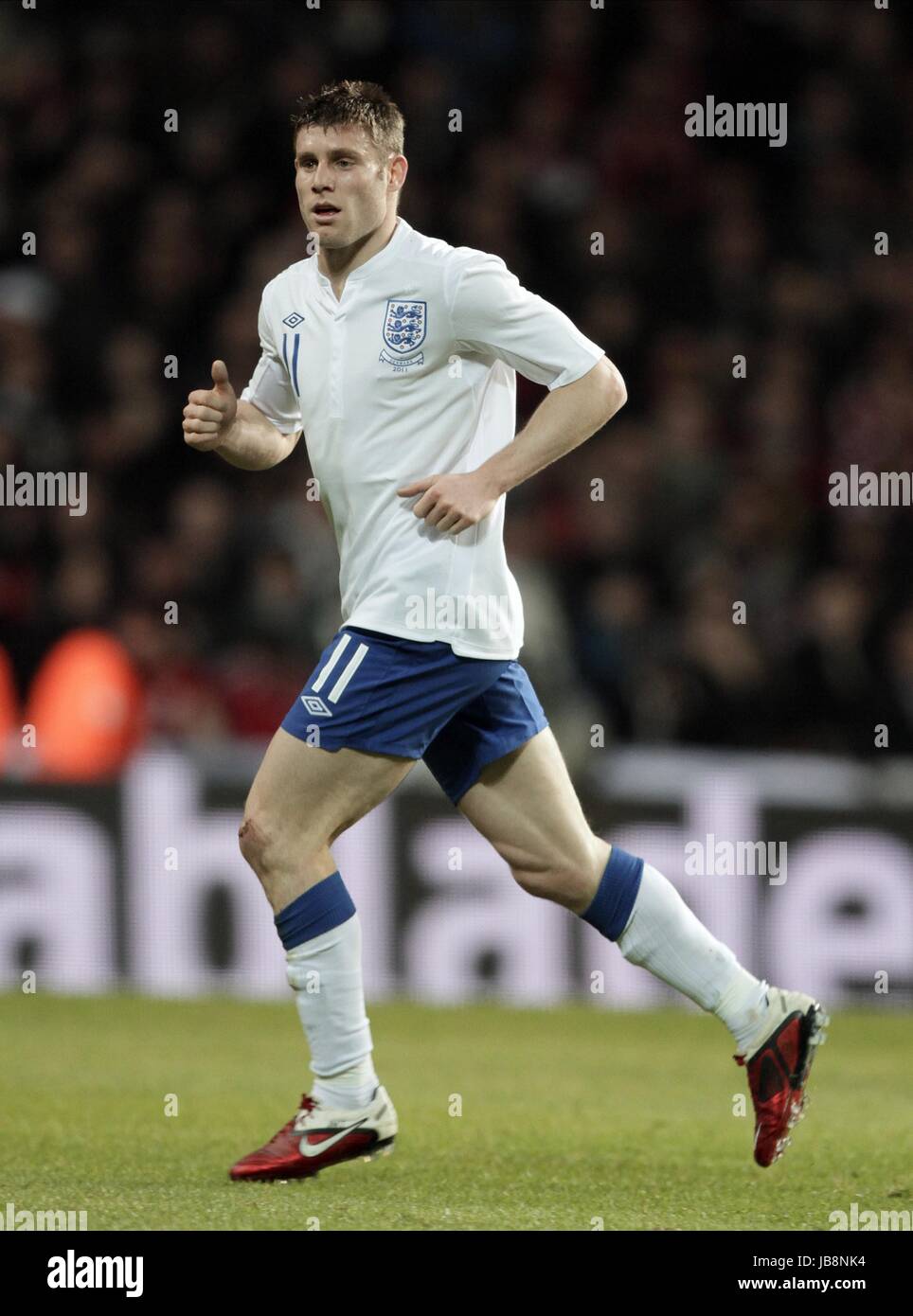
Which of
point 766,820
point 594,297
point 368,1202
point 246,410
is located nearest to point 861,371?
point 594,297

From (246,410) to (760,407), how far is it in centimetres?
606

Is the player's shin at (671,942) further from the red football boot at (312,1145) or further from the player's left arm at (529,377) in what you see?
the player's left arm at (529,377)

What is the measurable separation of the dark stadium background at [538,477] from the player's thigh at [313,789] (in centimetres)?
344

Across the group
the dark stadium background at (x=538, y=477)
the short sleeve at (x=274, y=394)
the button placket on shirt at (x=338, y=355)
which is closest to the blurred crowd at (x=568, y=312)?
the dark stadium background at (x=538, y=477)

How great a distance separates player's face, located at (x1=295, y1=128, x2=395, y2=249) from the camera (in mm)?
4316

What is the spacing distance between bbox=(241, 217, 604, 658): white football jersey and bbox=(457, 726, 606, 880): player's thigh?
25cm

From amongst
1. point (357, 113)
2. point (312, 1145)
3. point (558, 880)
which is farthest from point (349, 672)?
point (357, 113)

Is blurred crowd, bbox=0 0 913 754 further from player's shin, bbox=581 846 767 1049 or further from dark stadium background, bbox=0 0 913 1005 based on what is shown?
player's shin, bbox=581 846 767 1049

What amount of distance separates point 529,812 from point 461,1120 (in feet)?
4.06

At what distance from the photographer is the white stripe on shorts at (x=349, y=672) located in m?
4.31

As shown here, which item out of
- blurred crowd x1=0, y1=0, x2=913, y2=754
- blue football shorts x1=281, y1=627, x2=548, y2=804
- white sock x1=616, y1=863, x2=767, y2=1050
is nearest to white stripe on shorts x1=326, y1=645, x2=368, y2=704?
blue football shorts x1=281, y1=627, x2=548, y2=804

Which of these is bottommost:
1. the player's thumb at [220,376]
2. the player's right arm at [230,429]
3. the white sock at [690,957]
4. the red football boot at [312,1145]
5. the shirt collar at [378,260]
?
the red football boot at [312,1145]

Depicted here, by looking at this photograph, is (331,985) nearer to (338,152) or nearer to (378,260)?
(378,260)

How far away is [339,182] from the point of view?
170 inches
